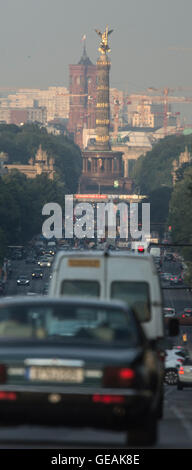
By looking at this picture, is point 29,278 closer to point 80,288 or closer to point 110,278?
point 110,278

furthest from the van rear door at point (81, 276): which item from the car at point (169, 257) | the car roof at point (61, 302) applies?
the car at point (169, 257)

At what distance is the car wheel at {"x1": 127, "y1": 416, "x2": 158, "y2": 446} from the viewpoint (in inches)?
632

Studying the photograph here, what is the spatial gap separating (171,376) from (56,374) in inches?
1517

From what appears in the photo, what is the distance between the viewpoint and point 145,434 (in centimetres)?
1630

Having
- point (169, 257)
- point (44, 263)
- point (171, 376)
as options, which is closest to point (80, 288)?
point (171, 376)

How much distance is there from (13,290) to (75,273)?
9133 centimetres

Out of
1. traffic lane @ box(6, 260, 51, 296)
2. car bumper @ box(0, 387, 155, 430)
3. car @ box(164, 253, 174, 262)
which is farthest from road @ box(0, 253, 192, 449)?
car @ box(164, 253, 174, 262)

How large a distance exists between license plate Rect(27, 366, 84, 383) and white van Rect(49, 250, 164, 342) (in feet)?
24.8

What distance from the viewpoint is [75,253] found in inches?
963

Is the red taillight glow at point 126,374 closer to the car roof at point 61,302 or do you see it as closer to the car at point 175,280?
the car roof at point 61,302

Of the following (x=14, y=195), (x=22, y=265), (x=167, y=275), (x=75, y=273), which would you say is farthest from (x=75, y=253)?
(x=14, y=195)

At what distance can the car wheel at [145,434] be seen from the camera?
16062mm

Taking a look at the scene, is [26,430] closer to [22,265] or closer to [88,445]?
[88,445]

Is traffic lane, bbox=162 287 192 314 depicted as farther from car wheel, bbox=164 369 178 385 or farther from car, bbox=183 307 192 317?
car wheel, bbox=164 369 178 385
